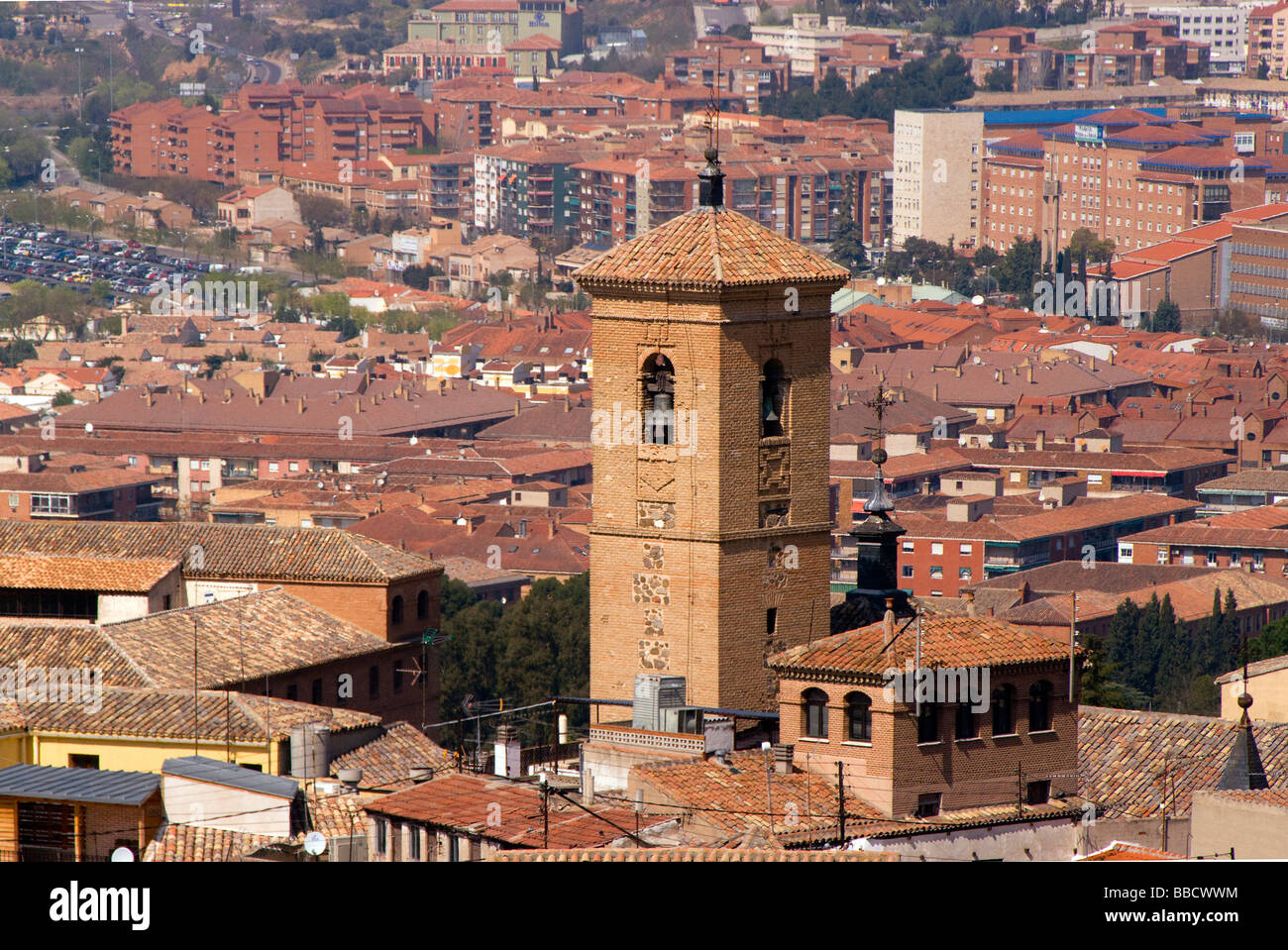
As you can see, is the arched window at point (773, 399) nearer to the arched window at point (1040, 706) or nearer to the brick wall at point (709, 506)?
the brick wall at point (709, 506)

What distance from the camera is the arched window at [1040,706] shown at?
23547 millimetres

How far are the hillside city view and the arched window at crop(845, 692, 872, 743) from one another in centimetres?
3

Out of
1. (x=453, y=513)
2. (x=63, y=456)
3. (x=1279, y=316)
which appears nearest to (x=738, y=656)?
(x=453, y=513)

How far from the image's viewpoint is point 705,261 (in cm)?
2594

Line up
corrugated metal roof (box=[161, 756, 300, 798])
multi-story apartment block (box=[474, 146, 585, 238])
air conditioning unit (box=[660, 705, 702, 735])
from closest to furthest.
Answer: corrugated metal roof (box=[161, 756, 300, 798])
air conditioning unit (box=[660, 705, 702, 735])
multi-story apartment block (box=[474, 146, 585, 238])

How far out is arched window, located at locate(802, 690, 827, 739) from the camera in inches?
912

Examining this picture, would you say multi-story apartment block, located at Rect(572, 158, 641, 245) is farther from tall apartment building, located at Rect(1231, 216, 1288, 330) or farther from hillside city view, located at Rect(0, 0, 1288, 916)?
tall apartment building, located at Rect(1231, 216, 1288, 330)

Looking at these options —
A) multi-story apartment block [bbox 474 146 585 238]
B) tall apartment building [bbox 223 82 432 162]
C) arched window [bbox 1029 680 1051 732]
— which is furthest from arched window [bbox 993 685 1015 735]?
tall apartment building [bbox 223 82 432 162]

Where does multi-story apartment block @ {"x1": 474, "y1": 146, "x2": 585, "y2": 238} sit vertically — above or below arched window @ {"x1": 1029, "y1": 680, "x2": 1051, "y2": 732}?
below

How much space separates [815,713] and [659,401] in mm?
3847

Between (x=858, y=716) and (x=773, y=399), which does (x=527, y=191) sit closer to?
(x=773, y=399)

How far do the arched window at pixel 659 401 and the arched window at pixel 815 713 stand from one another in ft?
11.4

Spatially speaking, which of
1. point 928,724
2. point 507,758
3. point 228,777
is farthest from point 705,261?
point 228,777
